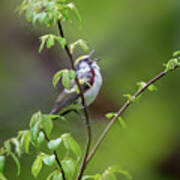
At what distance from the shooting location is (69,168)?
84 cm

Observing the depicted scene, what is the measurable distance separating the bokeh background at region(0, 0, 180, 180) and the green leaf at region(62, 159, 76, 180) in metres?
1.57

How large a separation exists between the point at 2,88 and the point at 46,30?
0.48 metres

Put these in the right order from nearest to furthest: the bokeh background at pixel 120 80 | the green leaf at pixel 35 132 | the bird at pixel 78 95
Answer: the green leaf at pixel 35 132 < the bird at pixel 78 95 < the bokeh background at pixel 120 80

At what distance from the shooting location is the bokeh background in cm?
256

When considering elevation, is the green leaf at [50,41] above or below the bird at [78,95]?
above

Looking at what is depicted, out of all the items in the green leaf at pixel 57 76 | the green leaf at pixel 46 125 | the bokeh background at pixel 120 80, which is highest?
the green leaf at pixel 57 76

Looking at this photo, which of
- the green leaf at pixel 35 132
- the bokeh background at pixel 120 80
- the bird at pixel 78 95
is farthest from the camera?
the bokeh background at pixel 120 80

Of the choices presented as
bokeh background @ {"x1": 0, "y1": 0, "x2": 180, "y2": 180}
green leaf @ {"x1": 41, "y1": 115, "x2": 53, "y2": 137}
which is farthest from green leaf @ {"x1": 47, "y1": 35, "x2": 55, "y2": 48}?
bokeh background @ {"x1": 0, "y1": 0, "x2": 180, "y2": 180}

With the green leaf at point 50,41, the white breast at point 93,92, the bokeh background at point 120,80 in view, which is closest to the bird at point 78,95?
the white breast at point 93,92

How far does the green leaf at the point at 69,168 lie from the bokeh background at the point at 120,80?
1573mm

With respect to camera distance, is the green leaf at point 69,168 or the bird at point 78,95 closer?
the green leaf at point 69,168

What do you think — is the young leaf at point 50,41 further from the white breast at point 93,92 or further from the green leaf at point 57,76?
the white breast at point 93,92

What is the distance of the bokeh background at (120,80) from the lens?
2.56 m

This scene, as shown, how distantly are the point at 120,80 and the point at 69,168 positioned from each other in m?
1.83
